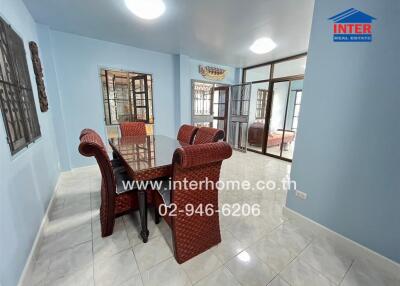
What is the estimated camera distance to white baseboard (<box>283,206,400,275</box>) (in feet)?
4.25

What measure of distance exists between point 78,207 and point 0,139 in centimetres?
129

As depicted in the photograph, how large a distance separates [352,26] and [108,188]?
2.40 meters

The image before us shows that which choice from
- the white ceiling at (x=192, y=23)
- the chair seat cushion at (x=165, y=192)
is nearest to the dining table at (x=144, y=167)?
the chair seat cushion at (x=165, y=192)

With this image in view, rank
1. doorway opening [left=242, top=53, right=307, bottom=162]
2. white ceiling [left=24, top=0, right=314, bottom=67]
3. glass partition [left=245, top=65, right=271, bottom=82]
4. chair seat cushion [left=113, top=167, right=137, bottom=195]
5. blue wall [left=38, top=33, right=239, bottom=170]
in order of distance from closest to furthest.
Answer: chair seat cushion [left=113, top=167, right=137, bottom=195], white ceiling [left=24, top=0, right=314, bottom=67], blue wall [left=38, top=33, right=239, bottom=170], doorway opening [left=242, top=53, right=307, bottom=162], glass partition [left=245, top=65, right=271, bottom=82]

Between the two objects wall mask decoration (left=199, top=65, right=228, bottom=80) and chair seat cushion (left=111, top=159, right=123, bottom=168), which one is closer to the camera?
chair seat cushion (left=111, top=159, right=123, bottom=168)

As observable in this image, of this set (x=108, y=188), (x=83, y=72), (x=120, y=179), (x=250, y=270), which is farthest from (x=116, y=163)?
(x=83, y=72)

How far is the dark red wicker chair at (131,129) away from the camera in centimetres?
295

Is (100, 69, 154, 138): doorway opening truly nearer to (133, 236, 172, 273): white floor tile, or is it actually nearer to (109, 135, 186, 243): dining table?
(109, 135, 186, 243): dining table

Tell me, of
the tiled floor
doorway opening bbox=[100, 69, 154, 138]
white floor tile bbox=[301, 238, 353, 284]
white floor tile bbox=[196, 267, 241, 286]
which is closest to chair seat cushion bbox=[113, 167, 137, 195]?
the tiled floor

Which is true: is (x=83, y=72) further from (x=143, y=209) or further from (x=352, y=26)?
(x=352, y=26)

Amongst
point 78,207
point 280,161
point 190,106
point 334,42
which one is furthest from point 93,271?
point 280,161

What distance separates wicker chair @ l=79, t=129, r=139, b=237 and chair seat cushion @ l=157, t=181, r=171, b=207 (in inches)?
11.7

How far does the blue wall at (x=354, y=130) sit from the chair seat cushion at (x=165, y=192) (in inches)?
55.4

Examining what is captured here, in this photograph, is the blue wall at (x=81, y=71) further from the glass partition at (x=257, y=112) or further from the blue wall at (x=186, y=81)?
the glass partition at (x=257, y=112)
